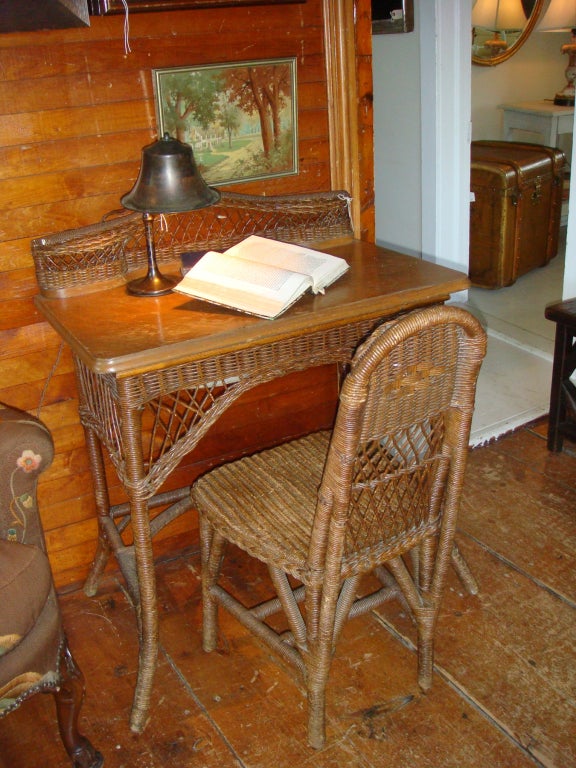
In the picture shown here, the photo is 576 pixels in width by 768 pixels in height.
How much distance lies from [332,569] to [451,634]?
0.61 metres

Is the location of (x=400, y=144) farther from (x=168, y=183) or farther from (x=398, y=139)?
(x=168, y=183)

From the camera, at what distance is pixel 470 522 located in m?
2.31

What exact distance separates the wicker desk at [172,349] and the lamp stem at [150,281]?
3 centimetres

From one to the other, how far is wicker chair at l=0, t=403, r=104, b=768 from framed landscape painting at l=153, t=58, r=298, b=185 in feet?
2.49

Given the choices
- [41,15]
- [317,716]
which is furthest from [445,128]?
[317,716]

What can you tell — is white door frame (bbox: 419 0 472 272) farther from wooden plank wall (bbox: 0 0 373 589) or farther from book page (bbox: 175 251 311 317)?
book page (bbox: 175 251 311 317)

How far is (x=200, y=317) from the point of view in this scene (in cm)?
161

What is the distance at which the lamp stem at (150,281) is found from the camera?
5.64 ft

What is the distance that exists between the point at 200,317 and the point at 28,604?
62cm

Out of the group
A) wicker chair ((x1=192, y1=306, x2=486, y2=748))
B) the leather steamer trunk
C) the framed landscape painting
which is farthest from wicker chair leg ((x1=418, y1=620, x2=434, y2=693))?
the leather steamer trunk

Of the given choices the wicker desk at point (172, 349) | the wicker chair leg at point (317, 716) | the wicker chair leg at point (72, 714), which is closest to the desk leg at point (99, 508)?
the wicker desk at point (172, 349)

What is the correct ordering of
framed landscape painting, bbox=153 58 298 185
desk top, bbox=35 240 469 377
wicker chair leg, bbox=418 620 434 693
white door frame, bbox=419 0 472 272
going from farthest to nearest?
white door frame, bbox=419 0 472 272 → framed landscape painting, bbox=153 58 298 185 → wicker chair leg, bbox=418 620 434 693 → desk top, bbox=35 240 469 377

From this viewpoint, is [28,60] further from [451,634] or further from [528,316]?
[528,316]

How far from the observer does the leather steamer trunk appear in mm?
3857
